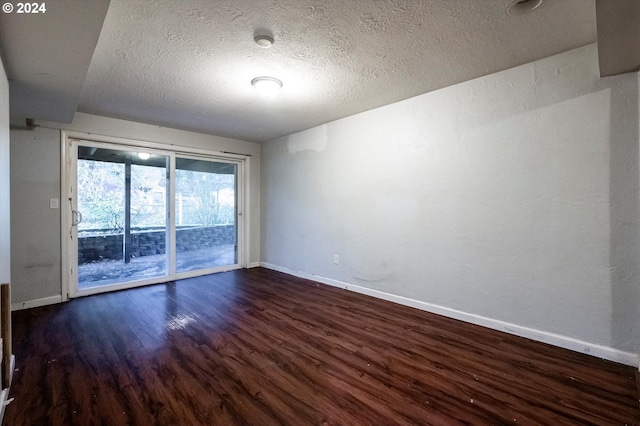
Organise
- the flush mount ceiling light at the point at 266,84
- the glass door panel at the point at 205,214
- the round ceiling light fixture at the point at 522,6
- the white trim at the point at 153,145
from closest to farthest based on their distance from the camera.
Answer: the round ceiling light fixture at the point at 522,6, the flush mount ceiling light at the point at 266,84, the white trim at the point at 153,145, the glass door panel at the point at 205,214

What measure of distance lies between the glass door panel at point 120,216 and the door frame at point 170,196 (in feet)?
0.32

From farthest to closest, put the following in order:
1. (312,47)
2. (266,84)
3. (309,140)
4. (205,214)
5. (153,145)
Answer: (205,214), (309,140), (153,145), (266,84), (312,47)

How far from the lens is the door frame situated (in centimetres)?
340

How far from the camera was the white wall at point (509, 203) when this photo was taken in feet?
6.62

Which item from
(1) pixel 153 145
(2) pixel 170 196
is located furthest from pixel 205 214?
(1) pixel 153 145

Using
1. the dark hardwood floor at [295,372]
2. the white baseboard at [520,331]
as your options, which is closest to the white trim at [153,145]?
the dark hardwood floor at [295,372]

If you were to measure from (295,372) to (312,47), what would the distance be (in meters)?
2.44

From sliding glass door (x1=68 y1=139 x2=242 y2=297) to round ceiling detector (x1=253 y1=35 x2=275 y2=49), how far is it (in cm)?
298

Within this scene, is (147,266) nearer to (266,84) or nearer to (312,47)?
(266,84)

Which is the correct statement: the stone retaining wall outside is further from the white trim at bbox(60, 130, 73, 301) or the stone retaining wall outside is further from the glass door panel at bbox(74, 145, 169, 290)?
the white trim at bbox(60, 130, 73, 301)

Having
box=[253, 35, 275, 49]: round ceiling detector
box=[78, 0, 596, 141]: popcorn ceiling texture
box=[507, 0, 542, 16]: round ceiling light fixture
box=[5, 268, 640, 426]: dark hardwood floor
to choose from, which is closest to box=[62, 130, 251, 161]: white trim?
box=[78, 0, 596, 141]: popcorn ceiling texture

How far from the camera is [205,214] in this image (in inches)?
189

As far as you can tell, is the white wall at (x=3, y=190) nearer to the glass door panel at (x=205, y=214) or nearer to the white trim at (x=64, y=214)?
the white trim at (x=64, y=214)

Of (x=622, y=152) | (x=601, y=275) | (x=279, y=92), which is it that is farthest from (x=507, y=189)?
(x=279, y=92)
